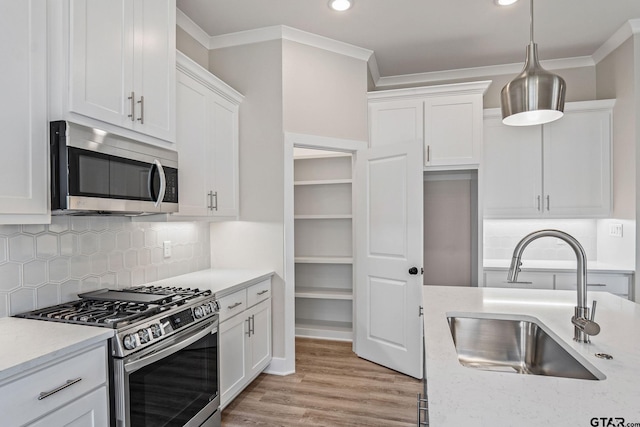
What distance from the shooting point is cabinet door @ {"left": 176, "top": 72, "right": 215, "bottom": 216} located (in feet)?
7.98

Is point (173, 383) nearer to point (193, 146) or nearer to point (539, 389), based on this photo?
point (193, 146)

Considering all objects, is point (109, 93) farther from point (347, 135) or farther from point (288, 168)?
point (347, 135)

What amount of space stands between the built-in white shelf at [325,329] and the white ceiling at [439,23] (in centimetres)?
290

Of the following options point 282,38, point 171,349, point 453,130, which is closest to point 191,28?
point 282,38

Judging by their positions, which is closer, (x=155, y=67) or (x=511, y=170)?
(x=155, y=67)

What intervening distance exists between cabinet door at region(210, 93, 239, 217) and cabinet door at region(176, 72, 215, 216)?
83mm

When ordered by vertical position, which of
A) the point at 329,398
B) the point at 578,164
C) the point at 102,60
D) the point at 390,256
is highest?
the point at 102,60

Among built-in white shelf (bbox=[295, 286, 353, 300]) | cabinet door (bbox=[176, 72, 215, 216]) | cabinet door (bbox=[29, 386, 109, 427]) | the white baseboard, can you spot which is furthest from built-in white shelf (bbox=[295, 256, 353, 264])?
cabinet door (bbox=[29, 386, 109, 427])

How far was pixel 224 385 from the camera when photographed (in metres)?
2.41

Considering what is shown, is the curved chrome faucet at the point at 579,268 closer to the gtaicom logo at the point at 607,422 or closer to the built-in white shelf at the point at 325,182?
the gtaicom logo at the point at 607,422

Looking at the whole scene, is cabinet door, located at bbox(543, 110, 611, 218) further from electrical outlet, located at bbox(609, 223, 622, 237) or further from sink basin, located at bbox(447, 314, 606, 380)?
sink basin, located at bbox(447, 314, 606, 380)

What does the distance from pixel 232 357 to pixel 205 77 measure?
1.95 meters

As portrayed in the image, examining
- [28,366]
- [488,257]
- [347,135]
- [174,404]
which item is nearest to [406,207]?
[347,135]

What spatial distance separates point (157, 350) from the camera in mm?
1708
